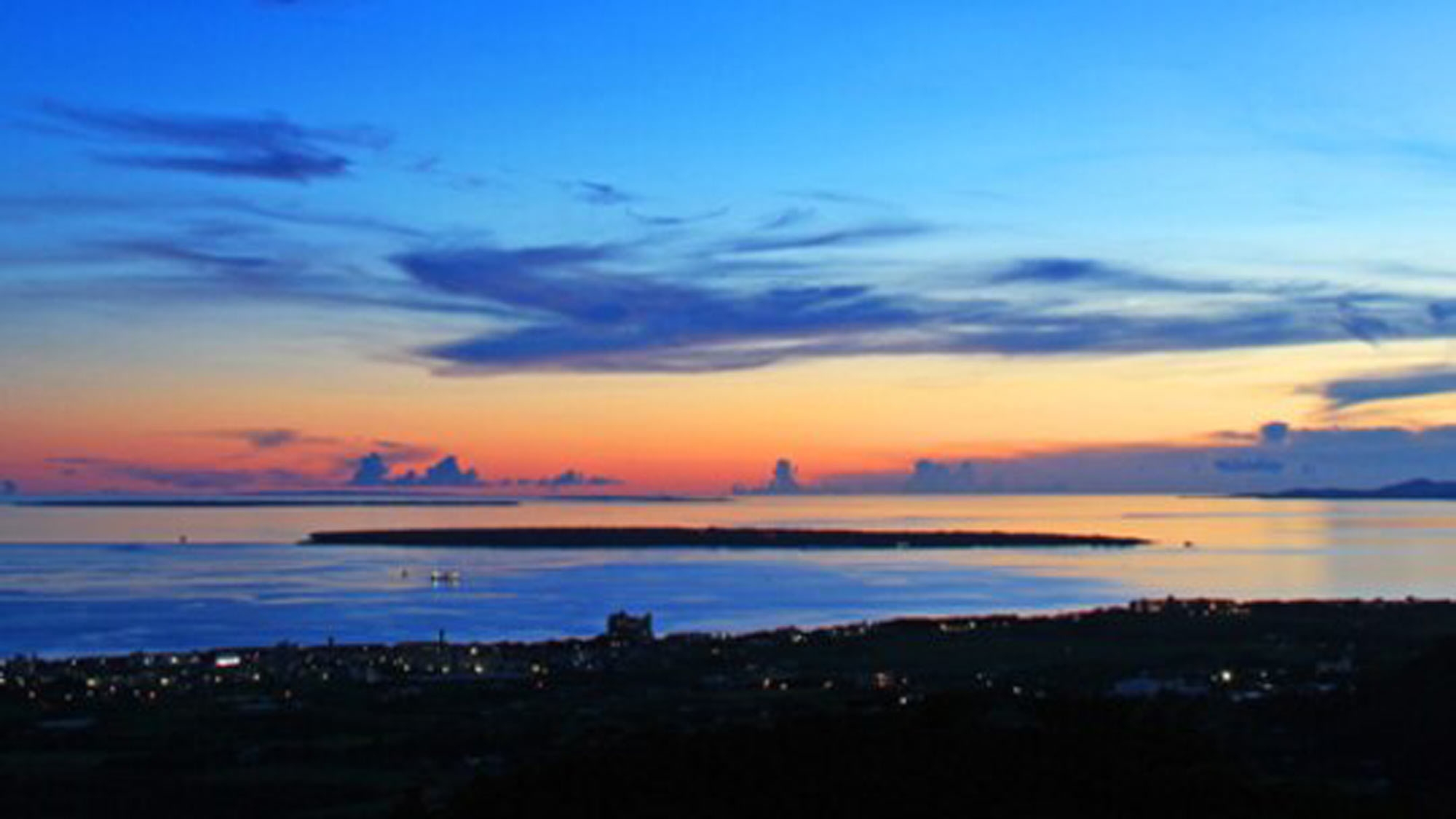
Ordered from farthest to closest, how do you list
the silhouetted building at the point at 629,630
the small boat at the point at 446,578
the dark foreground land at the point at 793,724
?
1. the small boat at the point at 446,578
2. the silhouetted building at the point at 629,630
3. the dark foreground land at the point at 793,724

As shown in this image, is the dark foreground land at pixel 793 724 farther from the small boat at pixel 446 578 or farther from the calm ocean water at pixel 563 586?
the small boat at pixel 446 578

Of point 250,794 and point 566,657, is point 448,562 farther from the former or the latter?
point 250,794

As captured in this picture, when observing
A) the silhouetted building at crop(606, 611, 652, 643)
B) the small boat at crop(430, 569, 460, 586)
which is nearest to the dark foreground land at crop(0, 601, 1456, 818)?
the silhouetted building at crop(606, 611, 652, 643)

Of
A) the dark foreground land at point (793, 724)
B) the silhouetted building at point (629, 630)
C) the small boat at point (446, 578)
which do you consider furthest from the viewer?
the small boat at point (446, 578)

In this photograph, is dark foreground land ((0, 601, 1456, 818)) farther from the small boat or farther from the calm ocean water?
the small boat

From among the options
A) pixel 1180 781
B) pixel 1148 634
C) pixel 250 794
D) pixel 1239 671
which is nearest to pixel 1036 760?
pixel 1180 781

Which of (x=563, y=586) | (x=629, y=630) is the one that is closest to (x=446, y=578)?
(x=563, y=586)

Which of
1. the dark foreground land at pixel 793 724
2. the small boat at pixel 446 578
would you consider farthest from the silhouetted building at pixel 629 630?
the small boat at pixel 446 578

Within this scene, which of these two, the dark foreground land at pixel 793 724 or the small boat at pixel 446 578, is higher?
the small boat at pixel 446 578
